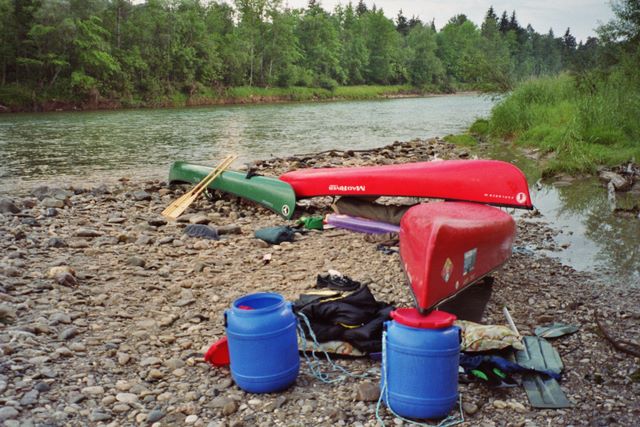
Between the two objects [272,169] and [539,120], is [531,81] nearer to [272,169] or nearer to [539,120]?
[539,120]

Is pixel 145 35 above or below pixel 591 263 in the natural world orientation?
above

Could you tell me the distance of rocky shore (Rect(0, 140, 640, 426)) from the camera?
2.97 m

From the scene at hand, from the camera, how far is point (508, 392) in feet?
10.5

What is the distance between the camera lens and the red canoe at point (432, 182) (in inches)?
240

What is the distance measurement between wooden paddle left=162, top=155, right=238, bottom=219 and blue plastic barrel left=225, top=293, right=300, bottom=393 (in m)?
4.53

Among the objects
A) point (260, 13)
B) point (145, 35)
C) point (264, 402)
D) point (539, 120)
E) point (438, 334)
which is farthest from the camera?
point (260, 13)

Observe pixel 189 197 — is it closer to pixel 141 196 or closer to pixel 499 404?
pixel 141 196

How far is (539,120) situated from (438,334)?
44.2ft

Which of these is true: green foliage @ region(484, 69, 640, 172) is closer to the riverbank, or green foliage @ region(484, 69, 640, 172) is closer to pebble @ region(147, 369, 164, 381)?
pebble @ region(147, 369, 164, 381)

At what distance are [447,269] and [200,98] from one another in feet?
133

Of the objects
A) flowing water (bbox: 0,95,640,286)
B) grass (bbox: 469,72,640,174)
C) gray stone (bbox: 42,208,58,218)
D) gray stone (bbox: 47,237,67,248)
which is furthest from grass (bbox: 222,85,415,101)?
gray stone (bbox: 47,237,67,248)

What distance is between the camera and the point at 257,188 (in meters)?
7.77

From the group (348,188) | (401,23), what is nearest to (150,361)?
(348,188)

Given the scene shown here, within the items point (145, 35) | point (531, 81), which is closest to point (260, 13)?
point (145, 35)
